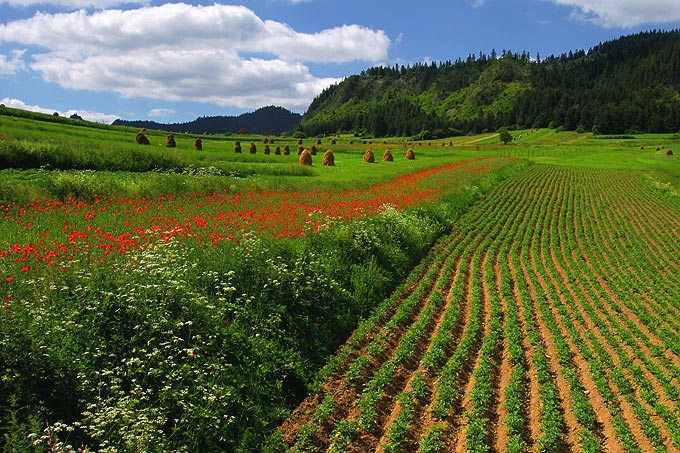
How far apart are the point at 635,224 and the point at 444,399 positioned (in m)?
25.1

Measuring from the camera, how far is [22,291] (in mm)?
7512

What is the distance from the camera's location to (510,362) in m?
9.51

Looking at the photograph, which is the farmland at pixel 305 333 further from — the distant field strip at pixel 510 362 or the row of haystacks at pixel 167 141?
the row of haystacks at pixel 167 141

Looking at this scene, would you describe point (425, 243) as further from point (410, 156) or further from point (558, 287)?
point (410, 156)

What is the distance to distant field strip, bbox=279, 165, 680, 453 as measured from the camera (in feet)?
23.1

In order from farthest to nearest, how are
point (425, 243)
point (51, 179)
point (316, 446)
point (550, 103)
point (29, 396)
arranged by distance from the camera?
point (550, 103), point (425, 243), point (51, 179), point (316, 446), point (29, 396)

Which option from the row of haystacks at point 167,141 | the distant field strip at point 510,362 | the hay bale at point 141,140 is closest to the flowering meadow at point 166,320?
the distant field strip at point 510,362

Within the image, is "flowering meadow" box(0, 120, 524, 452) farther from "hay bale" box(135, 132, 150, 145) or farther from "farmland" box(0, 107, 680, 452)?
"hay bale" box(135, 132, 150, 145)

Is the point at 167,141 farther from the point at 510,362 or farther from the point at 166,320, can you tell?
the point at 510,362

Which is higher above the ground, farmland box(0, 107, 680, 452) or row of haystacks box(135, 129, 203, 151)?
row of haystacks box(135, 129, 203, 151)

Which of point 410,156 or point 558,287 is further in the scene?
point 410,156

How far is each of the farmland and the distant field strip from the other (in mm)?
49

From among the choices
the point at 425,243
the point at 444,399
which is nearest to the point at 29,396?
the point at 444,399

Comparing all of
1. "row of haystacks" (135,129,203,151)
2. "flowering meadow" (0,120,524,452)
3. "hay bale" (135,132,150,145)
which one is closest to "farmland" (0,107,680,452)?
"flowering meadow" (0,120,524,452)
